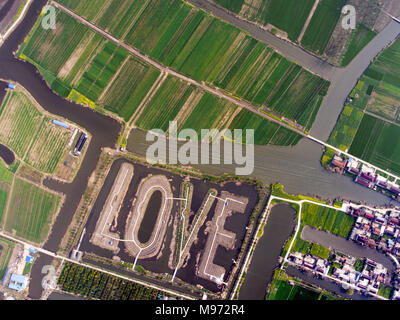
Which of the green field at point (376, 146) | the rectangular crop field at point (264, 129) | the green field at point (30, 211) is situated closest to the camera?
the green field at point (30, 211)

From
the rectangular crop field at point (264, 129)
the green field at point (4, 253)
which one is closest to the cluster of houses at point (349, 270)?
the rectangular crop field at point (264, 129)

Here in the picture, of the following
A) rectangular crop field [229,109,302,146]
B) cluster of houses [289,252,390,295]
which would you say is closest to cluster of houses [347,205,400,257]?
cluster of houses [289,252,390,295]

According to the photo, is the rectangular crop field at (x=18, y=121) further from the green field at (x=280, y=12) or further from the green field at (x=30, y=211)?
the green field at (x=280, y=12)

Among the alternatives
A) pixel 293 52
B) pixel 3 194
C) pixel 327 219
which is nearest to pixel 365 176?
pixel 327 219
